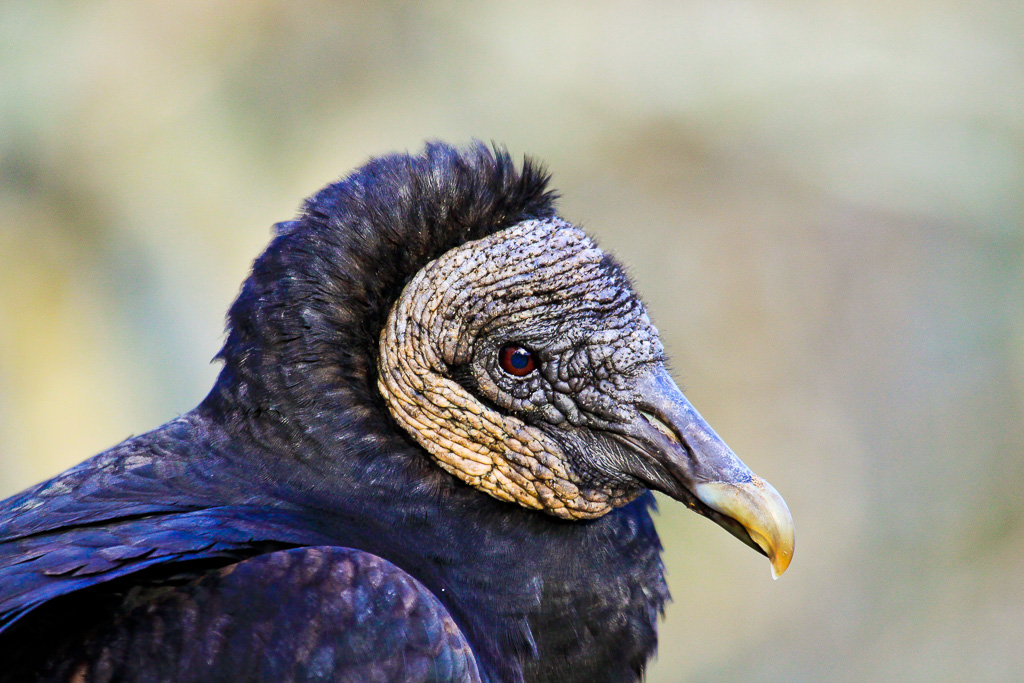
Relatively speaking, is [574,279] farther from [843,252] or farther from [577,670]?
[843,252]

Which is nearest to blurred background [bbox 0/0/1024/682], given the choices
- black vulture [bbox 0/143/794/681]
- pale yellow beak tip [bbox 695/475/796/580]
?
black vulture [bbox 0/143/794/681]

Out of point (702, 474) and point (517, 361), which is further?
point (517, 361)

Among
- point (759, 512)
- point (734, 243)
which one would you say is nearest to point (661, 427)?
point (759, 512)

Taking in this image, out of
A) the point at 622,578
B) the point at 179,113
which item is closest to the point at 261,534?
the point at 622,578

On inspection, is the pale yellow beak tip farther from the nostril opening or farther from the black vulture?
the nostril opening

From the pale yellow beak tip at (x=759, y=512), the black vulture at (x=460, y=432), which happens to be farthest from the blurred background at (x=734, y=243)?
the pale yellow beak tip at (x=759, y=512)

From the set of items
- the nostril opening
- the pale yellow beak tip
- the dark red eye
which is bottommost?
the pale yellow beak tip

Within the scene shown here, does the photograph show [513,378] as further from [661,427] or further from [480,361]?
[661,427]
